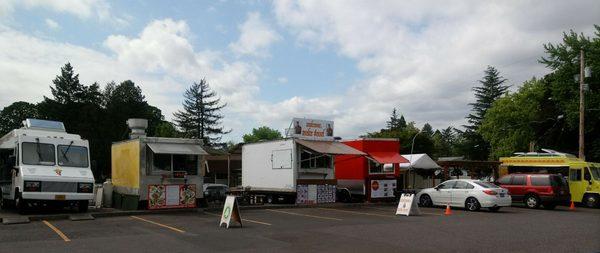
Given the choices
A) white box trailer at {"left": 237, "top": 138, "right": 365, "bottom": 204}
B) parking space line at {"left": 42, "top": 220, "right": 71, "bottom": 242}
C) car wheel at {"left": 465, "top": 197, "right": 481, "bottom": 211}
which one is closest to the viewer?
parking space line at {"left": 42, "top": 220, "right": 71, "bottom": 242}

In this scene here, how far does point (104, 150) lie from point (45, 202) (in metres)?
53.3

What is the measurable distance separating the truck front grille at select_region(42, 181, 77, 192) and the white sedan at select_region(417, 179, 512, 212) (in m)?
15.0

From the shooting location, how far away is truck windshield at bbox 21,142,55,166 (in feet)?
59.0

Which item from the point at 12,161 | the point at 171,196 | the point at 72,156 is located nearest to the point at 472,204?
the point at 171,196

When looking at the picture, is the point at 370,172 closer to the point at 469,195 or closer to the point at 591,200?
the point at 469,195

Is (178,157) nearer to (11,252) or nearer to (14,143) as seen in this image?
(14,143)

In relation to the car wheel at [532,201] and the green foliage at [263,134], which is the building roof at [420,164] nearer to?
the car wheel at [532,201]

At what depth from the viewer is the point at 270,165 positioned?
2508 cm

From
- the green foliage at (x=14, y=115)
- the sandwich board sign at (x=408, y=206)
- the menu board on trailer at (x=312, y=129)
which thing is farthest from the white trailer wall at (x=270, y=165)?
the green foliage at (x=14, y=115)

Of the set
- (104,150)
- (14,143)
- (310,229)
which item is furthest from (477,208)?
(104,150)

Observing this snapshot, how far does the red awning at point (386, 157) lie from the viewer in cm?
2506

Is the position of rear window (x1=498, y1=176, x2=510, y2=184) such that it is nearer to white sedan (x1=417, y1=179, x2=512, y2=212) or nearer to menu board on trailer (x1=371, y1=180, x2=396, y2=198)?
white sedan (x1=417, y1=179, x2=512, y2=212)

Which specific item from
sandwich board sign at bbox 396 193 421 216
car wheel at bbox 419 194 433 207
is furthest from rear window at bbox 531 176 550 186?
sandwich board sign at bbox 396 193 421 216

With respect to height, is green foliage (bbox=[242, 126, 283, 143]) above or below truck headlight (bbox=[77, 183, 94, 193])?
above
